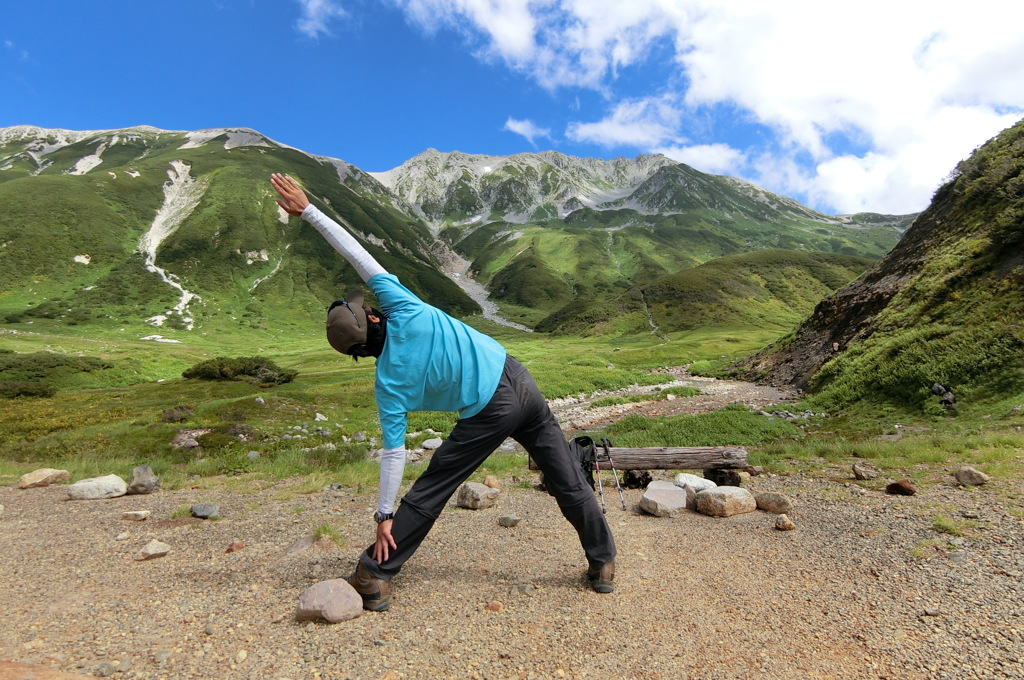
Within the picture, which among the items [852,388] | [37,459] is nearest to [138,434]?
[37,459]

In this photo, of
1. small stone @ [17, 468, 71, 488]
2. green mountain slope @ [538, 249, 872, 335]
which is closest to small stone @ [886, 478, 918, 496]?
small stone @ [17, 468, 71, 488]

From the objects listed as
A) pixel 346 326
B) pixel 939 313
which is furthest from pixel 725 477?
pixel 939 313

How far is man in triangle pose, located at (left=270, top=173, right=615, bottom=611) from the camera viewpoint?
15.8 ft

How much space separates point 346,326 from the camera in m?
4.59

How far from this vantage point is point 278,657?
4.35 meters

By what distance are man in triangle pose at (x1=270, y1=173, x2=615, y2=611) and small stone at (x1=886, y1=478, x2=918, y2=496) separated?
776 cm

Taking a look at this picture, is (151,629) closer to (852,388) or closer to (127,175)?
(852,388)

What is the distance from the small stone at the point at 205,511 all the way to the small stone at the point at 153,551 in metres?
2.15

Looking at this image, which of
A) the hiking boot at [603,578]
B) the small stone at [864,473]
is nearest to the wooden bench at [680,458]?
the small stone at [864,473]

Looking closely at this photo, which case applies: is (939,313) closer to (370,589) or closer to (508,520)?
(508,520)

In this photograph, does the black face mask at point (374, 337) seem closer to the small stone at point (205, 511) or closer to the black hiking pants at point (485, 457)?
the black hiking pants at point (485, 457)

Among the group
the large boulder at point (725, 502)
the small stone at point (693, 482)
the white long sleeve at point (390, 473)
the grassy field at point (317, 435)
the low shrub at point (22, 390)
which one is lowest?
the low shrub at point (22, 390)

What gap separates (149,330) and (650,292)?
436 feet

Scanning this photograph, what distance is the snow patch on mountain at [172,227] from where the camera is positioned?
12050 cm
